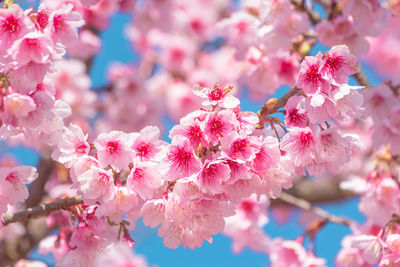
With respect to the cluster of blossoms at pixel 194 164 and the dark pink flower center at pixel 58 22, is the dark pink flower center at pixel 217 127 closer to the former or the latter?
the cluster of blossoms at pixel 194 164

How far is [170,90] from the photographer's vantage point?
5.50 m

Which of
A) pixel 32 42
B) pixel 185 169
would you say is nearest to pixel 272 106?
pixel 185 169

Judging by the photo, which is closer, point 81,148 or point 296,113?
point 296,113

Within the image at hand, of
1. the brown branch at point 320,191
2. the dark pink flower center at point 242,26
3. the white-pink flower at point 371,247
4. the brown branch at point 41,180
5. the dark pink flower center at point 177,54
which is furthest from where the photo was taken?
the dark pink flower center at point 177,54

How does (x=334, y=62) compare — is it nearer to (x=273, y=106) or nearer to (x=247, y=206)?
(x=273, y=106)

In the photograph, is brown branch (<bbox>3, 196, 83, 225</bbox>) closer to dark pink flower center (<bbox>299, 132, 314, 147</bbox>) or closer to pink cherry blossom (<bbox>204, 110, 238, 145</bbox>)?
pink cherry blossom (<bbox>204, 110, 238, 145</bbox>)

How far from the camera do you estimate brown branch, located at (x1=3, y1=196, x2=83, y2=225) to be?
1.92 metres

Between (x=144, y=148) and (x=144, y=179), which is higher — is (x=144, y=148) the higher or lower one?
the higher one

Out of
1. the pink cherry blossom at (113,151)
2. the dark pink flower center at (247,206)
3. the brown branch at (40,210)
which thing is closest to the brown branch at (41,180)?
the dark pink flower center at (247,206)

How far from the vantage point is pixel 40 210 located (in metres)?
1.93

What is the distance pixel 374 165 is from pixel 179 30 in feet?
12.1

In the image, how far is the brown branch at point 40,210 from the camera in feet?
6.29

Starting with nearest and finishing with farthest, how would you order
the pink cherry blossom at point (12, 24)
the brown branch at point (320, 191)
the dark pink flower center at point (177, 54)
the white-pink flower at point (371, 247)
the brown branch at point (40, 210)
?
the pink cherry blossom at point (12, 24), the brown branch at point (40, 210), the white-pink flower at point (371, 247), the brown branch at point (320, 191), the dark pink flower center at point (177, 54)

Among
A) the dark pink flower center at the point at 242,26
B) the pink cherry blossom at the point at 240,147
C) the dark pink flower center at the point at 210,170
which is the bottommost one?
the dark pink flower center at the point at 210,170
